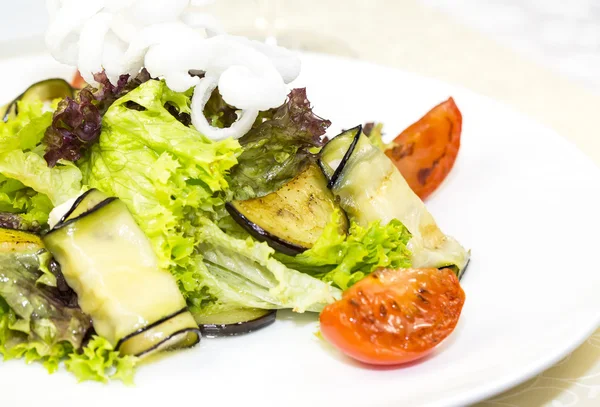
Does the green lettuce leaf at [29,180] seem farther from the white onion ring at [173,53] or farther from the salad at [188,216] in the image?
the white onion ring at [173,53]

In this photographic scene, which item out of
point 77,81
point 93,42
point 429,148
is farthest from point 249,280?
point 77,81

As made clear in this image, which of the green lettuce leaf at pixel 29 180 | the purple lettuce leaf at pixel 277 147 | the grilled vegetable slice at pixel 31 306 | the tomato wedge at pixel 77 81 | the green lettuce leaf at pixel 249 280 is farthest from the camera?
the tomato wedge at pixel 77 81

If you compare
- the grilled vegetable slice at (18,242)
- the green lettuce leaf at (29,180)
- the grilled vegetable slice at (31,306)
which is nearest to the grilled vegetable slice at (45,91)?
the green lettuce leaf at (29,180)

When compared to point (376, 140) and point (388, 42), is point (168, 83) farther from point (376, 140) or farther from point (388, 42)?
point (388, 42)

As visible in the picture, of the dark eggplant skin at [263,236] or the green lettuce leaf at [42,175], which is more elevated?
the dark eggplant skin at [263,236]

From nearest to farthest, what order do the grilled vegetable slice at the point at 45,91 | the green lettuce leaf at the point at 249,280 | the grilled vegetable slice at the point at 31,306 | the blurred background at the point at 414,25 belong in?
the grilled vegetable slice at the point at 31,306
the green lettuce leaf at the point at 249,280
the grilled vegetable slice at the point at 45,91
the blurred background at the point at 414,25

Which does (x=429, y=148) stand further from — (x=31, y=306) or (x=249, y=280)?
(x=31, y=306)

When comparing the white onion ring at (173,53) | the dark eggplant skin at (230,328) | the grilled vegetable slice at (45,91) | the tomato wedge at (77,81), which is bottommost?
the tomato wedge at (77,81)
